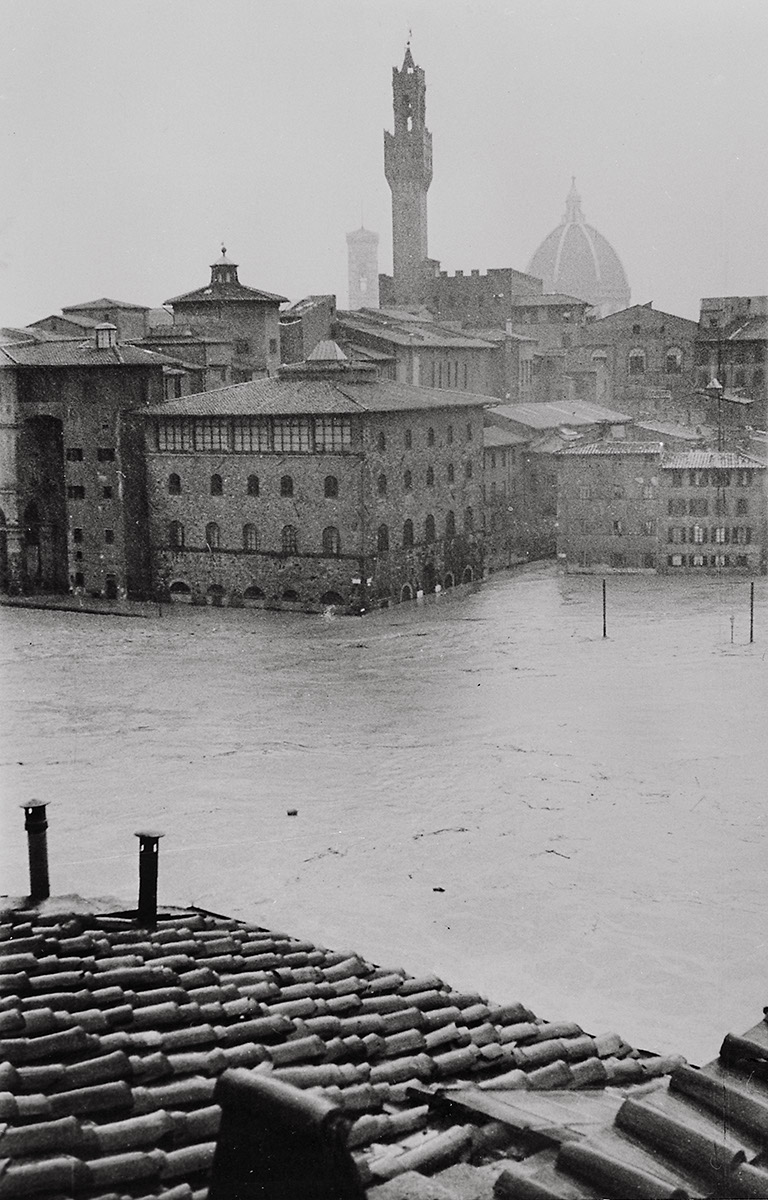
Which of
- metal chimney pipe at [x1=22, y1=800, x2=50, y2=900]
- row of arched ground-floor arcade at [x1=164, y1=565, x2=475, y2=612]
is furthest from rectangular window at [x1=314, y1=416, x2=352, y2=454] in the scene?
metal chimney pipe at [x1=22, y1=800, x2=50, y2=900]

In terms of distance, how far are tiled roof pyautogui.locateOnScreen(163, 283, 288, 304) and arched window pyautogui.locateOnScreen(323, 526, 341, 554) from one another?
38.2 ft

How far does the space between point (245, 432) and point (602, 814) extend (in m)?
19.6

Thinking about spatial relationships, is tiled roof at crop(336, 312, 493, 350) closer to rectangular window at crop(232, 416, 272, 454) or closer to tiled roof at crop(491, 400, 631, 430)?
tiled roof at crop(491, 400, 631, 430)

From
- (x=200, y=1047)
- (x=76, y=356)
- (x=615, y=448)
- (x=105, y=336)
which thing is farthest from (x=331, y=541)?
(x=200, y=1047)

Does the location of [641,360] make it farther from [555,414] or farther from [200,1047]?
[200,1047]

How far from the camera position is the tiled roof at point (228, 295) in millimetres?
42406

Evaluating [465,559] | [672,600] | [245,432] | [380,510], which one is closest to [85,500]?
[245,432]

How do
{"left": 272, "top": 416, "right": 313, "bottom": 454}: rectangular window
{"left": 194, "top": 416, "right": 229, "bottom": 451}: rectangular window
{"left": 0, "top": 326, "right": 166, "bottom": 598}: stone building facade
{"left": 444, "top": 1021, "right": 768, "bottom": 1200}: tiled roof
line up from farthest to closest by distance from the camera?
{"left": 0, "top": 326, "right": 166, "bottom": 598}: stone building facade, {"left": 194, "top": 416, "right": 229, "bottom": 451}: rectangular window, {"left": 272, "top": 416, "right": 313, "bottom": 454}: rectangular window, {"left": 444, "top": 1021, "right": 768, "bottom": 1200}: tiled roof

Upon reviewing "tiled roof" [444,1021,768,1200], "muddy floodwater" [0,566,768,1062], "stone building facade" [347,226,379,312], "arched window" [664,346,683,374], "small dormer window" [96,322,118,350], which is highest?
"stone building facade" [347,226,379,312]

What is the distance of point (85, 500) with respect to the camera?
36.1m

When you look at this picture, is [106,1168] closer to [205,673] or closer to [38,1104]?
[38,1104]

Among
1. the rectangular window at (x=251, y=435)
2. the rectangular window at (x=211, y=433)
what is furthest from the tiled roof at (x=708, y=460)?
the rectangular window at (x=211, y=433)

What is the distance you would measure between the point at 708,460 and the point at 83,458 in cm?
1701

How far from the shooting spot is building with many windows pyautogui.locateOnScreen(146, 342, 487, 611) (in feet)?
110
